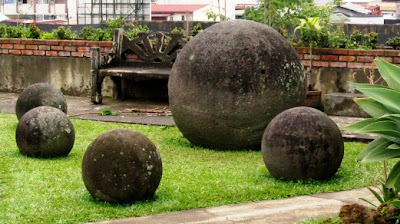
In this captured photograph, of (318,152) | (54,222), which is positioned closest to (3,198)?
Result: (54,222)

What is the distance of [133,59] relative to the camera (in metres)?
16.2

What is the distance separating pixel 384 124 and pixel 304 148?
2.45m

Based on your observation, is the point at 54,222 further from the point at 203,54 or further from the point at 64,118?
the point at 203,54

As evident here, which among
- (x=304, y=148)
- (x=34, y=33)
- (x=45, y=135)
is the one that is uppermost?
(x=34, y=33)

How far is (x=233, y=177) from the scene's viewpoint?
355 inches

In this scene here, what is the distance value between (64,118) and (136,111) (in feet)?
13.7

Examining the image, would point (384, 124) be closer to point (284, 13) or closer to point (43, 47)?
point (284, 13)

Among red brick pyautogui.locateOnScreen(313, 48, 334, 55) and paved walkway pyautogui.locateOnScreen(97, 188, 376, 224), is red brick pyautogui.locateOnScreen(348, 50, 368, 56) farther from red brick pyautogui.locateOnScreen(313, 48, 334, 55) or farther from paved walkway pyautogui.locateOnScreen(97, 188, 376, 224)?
paved walkway pyautogui.locateOnScreen(97, 188, 376, 224)

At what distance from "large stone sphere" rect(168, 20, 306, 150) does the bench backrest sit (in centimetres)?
447

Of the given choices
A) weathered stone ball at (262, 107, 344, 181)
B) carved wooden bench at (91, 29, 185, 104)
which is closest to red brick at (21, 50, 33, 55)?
carved wooden bench at (91, 29, 185, 104)

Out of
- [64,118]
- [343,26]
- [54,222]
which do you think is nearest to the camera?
[54,222]

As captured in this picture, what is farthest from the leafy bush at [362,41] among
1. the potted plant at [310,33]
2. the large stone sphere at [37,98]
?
the large stone sphere at [37,98]

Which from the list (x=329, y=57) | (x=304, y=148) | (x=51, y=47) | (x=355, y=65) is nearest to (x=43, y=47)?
(x=51, y=47)

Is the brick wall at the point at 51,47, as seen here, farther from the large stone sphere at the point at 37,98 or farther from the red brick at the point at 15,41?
the large stone sphere at the point at 37,98
